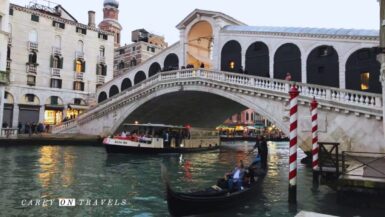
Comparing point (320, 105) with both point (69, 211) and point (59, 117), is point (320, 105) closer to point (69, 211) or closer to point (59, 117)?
point (69, 211)

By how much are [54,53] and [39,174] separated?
21.0 m

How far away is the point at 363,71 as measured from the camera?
52.7ft

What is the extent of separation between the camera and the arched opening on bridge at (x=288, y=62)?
1828 cm

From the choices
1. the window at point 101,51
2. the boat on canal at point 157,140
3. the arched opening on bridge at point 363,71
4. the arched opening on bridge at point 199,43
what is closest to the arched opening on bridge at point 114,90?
the window at point 101,51

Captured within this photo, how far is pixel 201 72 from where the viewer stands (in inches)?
768

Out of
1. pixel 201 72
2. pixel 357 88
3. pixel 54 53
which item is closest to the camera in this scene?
pixel 357 88

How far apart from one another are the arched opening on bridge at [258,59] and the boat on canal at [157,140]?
17.7 feet

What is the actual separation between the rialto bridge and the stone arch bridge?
4cm

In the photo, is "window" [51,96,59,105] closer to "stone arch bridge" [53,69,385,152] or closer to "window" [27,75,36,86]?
"window" [27,75,36,86]

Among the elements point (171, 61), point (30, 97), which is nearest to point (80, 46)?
point (30, 97)

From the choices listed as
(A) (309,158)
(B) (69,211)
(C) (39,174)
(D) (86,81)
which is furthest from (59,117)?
(B) (69,211)

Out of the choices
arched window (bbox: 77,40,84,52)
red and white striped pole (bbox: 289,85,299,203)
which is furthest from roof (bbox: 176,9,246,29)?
red and white striped pole (bbox: 289,85,299,203)

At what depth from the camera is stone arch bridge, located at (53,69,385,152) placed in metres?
13.3

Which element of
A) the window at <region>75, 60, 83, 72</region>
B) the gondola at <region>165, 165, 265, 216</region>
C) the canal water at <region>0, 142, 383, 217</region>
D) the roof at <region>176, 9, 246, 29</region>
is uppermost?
the roof at <region>176, 9, 246, 29</region>
